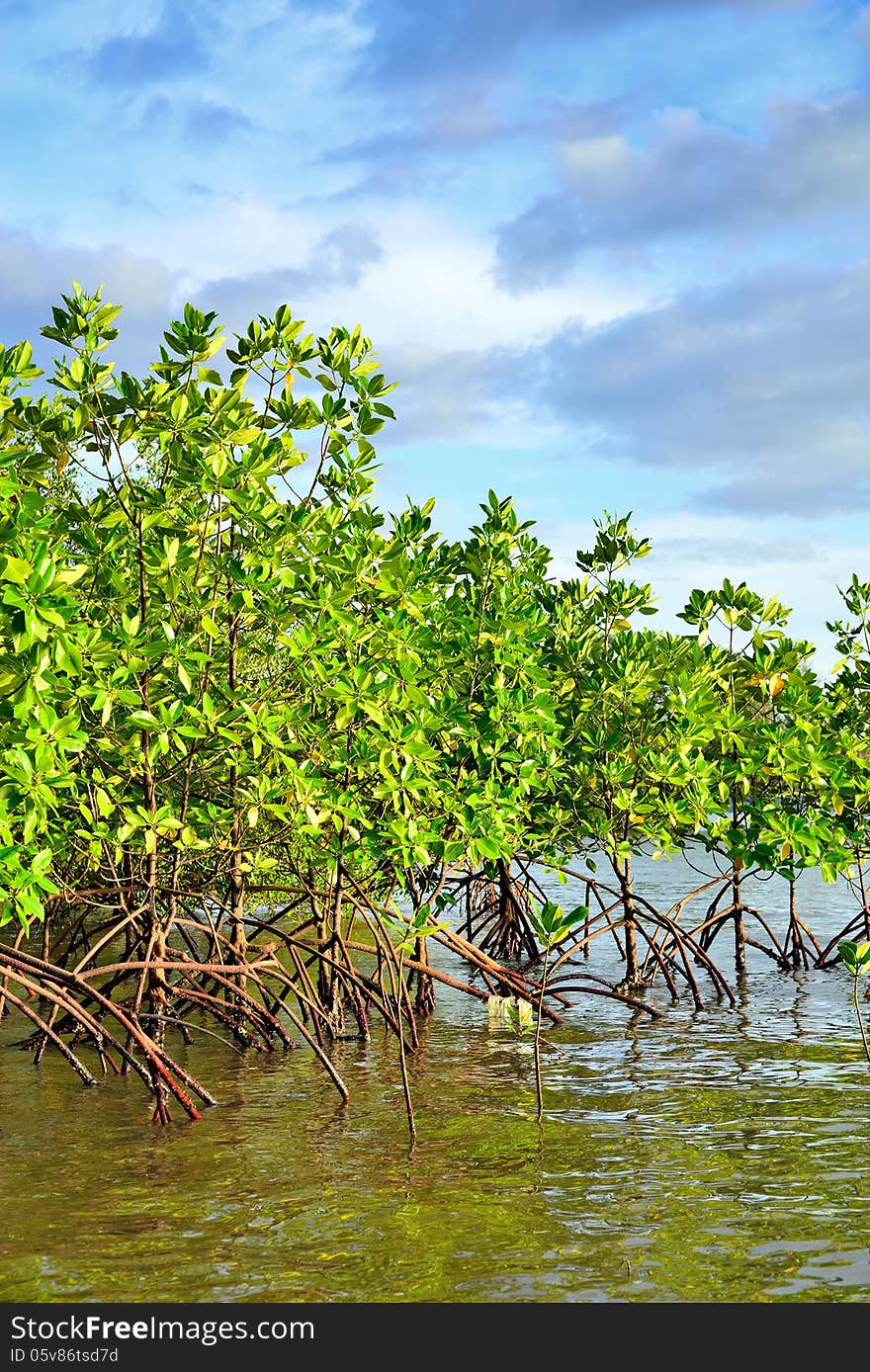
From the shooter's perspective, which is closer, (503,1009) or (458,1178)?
(458,1178)

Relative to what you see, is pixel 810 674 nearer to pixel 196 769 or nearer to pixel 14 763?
pixel 196 769

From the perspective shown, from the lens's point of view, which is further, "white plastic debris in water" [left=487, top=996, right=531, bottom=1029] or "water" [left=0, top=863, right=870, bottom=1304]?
"white plastic debris in water" [left=487, top=996, right=531, bottom=1029]

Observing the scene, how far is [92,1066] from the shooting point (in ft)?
28.9

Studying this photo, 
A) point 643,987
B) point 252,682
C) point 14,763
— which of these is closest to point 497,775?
point 252,682

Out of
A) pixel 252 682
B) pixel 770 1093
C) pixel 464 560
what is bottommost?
pixel 770 1093

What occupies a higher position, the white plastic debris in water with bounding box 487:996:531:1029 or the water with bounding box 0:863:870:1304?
the white plastic debris in water with bounding box 487:996:531:1029

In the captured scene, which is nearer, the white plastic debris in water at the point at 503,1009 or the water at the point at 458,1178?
the water at the point at 458,1178

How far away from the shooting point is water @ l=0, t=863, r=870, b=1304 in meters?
4.90

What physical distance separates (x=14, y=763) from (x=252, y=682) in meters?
2.53

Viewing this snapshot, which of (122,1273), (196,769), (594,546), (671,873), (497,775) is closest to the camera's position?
(122,1273)

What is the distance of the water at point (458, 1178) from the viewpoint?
4898 mm

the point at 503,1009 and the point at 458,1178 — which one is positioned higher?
the point at 503,1009

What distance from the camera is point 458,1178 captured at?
6137 mm

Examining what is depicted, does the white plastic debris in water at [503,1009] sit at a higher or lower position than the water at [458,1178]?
higher
